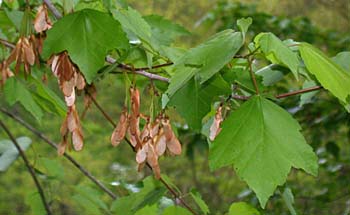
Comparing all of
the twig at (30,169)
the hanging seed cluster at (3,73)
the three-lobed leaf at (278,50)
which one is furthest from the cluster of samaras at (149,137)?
the twig at (30,169)

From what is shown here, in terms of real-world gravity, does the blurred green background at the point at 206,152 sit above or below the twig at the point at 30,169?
below

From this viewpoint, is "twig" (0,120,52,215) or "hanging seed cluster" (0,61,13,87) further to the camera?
"twig" (0,120,52,215)

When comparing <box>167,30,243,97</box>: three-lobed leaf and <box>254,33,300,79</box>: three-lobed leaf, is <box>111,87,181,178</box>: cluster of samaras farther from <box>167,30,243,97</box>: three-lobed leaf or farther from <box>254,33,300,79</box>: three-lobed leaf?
<box>254,33,300,79</box>: three-lobed leaf

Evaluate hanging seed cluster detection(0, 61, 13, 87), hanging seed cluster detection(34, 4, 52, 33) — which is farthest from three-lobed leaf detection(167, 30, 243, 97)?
hanging seed cluster detection(0, 61, 13, 87)

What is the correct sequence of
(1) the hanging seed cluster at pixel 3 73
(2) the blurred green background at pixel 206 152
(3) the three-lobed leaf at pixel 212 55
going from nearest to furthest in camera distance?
(3) the three-lobed leaf at pixel 212 55 → (1) the hanging seed cluster at pixel 3 73 → (2) the blurred green background at pixel 206 152

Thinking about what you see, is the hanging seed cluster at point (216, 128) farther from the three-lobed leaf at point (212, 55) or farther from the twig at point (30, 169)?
the twig at point (30, 169)

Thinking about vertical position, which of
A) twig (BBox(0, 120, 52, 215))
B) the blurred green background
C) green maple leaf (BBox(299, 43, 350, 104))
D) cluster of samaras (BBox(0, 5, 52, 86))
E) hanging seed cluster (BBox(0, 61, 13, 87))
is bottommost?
the blurred green background

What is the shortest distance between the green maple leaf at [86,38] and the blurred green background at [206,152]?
0.60 m

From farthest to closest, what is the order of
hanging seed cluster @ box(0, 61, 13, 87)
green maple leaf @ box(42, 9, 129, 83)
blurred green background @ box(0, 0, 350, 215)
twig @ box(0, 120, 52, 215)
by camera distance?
blurred green background @ box(0, 0, 350, 215) < twig @ box(0, 120, 52, 215) < hanging seed cluster @ box(0, 61, 13, 87) < green maple leaf @ box(42, 9, 129, 83)

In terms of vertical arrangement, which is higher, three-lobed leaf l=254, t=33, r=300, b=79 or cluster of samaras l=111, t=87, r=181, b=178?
three-lobed leaf l=254, t=33, r=300, b=79

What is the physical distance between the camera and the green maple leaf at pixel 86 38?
1.22 meters

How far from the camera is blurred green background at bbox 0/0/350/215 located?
298 cm

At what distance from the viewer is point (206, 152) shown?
205 inches

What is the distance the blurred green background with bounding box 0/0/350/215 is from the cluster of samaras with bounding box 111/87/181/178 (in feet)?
1.35
